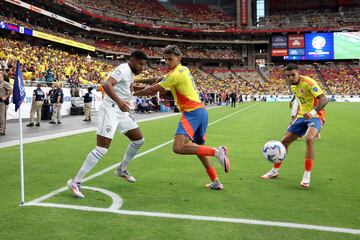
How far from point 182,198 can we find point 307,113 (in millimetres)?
2457

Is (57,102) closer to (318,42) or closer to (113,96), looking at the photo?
(113,96)

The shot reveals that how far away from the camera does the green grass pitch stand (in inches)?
155

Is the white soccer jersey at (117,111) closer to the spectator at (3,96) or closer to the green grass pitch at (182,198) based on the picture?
the green grass pitch at (182,198)

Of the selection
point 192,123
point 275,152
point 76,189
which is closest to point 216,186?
point 192,123

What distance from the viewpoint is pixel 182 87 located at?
5.52 m

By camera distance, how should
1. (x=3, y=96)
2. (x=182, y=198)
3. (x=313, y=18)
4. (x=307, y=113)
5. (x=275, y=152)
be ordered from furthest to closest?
(x=313, y=18)
(x=3, y=96)
(x=275, y=152)
(x=307, y=113)
(x=182, y=198)

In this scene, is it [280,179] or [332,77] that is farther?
[332,77]

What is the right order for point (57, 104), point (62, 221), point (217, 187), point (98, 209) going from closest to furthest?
point (62, 221)
point (98, 209)
point (217, 187)
point (57, 104)

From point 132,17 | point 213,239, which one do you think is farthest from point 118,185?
point 132,17

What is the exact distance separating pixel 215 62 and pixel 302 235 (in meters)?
83.6

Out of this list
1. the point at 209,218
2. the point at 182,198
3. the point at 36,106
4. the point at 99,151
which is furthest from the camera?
the point at 36,106

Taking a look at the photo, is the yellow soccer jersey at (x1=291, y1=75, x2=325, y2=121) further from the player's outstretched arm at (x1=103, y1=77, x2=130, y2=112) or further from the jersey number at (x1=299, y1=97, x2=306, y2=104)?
the player's outstretched arm at (x1=103, y1=77, x2=130, y2=112)

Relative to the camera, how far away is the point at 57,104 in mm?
18609

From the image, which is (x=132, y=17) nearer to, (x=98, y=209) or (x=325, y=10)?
(x=325, y=10)
